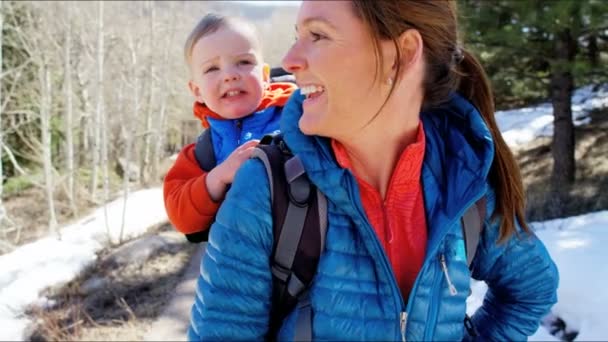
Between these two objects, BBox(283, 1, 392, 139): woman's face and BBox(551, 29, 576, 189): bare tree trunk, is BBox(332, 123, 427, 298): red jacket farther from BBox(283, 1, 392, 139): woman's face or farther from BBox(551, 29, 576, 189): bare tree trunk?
BBox(551, 29, 576, 189): bare tree trunk

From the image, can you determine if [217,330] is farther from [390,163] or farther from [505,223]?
[505,223]

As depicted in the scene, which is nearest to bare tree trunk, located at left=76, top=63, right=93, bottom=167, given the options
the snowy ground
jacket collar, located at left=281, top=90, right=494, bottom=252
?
the snowy ground

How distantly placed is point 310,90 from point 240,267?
43cm

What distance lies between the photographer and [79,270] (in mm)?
8117

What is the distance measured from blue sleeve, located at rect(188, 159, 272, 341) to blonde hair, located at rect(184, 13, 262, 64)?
87 centimetres

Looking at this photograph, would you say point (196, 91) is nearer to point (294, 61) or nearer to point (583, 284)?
point (294, 61)

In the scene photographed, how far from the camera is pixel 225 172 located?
148cm

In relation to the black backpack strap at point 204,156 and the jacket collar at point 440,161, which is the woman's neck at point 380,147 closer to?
the jacket collar at point 440,161

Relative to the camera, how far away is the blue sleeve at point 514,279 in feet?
4.54

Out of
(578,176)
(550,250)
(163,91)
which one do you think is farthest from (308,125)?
(163,91)

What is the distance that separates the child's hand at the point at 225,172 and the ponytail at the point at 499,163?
0.62 meters

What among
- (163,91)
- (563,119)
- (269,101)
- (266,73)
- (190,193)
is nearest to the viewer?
(190,193)

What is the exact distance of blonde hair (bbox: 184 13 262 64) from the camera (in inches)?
72.5

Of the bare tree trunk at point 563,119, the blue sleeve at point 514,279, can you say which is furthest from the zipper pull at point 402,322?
the bare tree trunk at point 563,119
